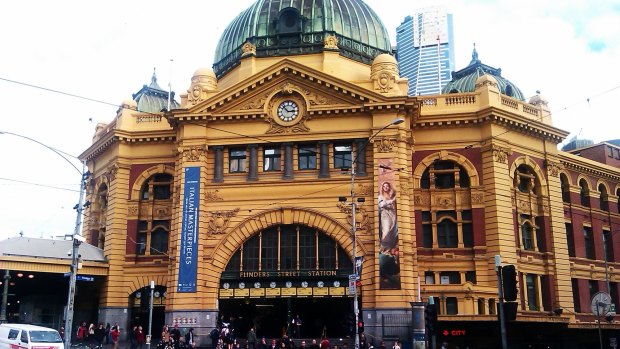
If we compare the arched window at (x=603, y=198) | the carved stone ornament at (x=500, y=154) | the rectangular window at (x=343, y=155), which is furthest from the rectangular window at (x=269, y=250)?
the arched window at (x=603, y=198)

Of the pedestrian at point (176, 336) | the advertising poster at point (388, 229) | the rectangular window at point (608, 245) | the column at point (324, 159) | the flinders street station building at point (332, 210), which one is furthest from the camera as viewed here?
the rectangular window at point (608, 245)

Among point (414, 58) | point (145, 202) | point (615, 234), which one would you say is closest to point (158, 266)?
point (145, 202)

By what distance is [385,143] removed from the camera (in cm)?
4519

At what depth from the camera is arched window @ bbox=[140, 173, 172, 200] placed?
5253 centimetres

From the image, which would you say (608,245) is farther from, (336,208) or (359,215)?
(336,208)

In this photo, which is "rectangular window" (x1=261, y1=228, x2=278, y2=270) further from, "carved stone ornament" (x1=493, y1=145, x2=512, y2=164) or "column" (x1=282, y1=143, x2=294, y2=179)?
"carved stone ornament" (x1=493, y1=145, x2=512, y2=164)

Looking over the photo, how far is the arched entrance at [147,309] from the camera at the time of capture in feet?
164

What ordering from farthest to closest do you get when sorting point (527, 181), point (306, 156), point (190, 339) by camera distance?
1. point (527, 181)
2. point (306, 156)
3. point (190, 339)

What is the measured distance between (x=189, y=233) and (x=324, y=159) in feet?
36.0

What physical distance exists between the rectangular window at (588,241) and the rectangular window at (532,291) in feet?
32.5

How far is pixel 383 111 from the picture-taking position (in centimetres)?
4547

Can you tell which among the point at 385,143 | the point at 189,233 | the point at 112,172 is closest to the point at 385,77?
the point at 385,143

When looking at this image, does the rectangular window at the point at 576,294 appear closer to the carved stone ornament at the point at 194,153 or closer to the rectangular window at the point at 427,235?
the rectangular window at the point at 427,235

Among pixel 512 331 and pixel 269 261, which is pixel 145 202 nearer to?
pixel 269 261
